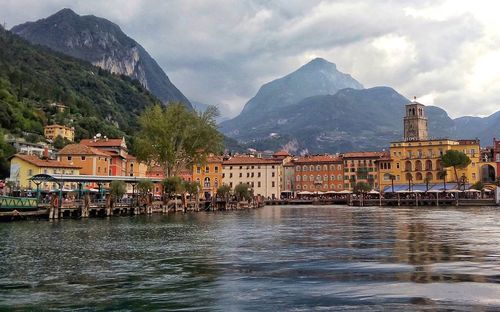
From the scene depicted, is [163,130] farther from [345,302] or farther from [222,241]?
[345,302]

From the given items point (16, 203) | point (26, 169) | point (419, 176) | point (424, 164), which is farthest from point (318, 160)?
point (16, 203)

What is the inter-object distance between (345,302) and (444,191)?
4728 inches

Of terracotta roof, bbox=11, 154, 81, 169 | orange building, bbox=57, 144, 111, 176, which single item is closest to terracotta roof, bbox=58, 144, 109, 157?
orange building, bbox=57, 144, 111, 176

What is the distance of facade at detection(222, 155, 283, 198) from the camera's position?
160875 millimetres

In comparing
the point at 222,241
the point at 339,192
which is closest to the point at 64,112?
the point at 339,192

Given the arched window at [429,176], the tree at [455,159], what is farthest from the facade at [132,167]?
the tree at [455,159]

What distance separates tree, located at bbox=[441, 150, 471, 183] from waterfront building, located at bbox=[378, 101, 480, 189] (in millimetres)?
4231

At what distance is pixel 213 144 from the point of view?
327 feet

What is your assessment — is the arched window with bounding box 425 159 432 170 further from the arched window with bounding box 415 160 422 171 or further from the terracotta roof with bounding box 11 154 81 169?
the terracotta roof with bounding box 11 154 81 169

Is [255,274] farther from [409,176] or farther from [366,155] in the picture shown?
[366,155]

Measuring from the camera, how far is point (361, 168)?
16062 centimetres

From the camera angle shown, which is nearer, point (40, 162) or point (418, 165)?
point (40, 162)

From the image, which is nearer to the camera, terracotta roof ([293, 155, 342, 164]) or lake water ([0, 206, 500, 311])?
lake water ([0, 206, 500, 311])

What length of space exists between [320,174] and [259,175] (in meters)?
18.8
